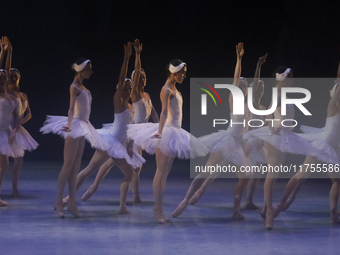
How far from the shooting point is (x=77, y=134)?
4230mm

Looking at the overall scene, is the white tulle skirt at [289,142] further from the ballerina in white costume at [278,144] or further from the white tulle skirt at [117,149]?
the white tulle skirt at [117,149]

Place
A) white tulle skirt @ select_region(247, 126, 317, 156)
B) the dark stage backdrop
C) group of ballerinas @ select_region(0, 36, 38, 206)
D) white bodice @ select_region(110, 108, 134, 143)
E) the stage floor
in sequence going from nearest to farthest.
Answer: the stage floor, white tulle skirt @ select_region(247, 126, 317, 156), white bodice @ select_region(110, 108, 134, 143), group of ballerinas @ select_region(0, 36, 38, 206), the dark stage backdrop

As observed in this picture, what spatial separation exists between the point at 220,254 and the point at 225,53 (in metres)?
7.01

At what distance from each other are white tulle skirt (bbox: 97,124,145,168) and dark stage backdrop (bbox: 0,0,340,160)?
5.00 m

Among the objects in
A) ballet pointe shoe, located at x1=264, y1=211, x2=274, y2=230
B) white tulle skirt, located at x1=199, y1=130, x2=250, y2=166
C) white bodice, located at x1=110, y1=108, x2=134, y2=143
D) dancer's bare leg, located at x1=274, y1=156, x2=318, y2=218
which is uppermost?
white bodice, located at x1=110, y1=108, x2=134, y2=143

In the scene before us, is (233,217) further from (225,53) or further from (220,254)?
(225,53)

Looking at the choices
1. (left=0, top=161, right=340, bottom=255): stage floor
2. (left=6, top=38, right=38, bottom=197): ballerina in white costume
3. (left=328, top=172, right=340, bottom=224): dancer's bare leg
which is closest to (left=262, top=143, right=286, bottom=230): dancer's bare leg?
(left=0, top=161, right=340, bottom=255): stage floor

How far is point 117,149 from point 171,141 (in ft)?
2.26

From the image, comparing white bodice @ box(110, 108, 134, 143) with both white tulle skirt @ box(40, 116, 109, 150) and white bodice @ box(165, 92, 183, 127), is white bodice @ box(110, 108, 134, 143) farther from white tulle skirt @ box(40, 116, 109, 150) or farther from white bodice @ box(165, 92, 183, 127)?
white bodice @ box(165, 92, 183, 127)

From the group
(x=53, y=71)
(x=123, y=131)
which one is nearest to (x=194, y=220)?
(x=123, y=131)

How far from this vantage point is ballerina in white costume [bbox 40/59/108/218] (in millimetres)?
4281

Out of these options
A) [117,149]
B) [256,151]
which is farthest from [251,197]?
[117,149]

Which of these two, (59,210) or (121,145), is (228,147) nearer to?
(121,145)

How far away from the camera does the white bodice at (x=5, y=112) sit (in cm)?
512
